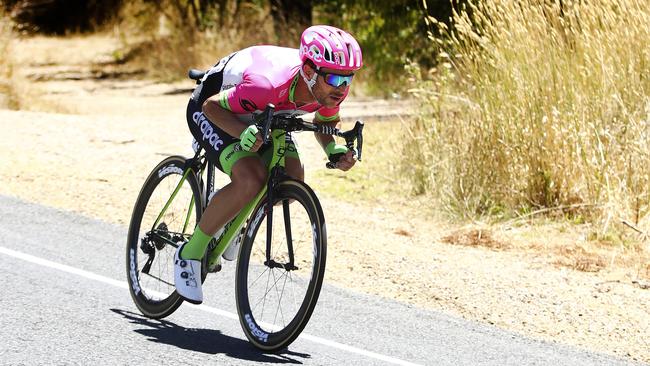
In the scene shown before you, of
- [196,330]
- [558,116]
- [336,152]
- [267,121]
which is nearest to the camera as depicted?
[267,121]

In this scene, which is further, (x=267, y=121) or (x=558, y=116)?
(x=558, y=116)

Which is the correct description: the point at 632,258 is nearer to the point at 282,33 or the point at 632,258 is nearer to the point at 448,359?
the point at 448,359

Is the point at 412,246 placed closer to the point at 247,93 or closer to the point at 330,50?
the point at 247,93

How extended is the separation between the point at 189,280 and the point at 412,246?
3784mm

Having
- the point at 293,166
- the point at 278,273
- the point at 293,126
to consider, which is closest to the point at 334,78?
the point at 293,126

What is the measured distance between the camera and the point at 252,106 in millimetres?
5785

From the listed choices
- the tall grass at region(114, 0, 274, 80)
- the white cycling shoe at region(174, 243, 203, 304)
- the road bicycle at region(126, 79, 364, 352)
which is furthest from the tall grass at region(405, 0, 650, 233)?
the tall grass at region(114, 0, 274, 80)

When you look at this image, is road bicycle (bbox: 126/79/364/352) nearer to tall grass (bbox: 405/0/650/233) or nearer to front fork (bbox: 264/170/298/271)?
front fork (bbox: 264/170/298/271)

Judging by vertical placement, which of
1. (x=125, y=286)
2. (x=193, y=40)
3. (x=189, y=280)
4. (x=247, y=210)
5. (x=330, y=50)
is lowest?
(x=193, y=40)

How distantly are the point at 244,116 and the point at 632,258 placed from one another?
14.3 feet

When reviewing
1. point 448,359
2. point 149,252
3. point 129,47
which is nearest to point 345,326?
point 448,359

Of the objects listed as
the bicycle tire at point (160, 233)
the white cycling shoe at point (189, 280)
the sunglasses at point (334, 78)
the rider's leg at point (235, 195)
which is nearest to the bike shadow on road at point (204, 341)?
the bicycle tire at point (160, 233)

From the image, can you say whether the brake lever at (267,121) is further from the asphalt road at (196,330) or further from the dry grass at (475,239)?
the dry grass at (475,239)

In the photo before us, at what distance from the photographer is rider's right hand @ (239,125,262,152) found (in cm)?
554
